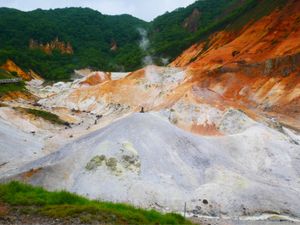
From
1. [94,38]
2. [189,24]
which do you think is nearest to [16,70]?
[189,24]

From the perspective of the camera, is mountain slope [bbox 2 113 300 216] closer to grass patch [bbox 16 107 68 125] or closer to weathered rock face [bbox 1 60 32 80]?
grass patch [bbox 16 107 68 125]

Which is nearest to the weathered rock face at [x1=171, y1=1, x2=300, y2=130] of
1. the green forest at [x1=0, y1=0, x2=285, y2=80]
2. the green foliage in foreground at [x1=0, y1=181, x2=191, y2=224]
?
the green foliage in foreground at [x1=0, y1=181, x2=191, y2=224]

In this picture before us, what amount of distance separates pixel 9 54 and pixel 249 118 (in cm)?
9621

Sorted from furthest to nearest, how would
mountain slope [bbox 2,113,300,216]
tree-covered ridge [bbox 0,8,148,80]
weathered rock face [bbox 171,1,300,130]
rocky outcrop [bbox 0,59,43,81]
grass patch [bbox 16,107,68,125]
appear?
tree-covered ridge [bbox 0,8,148,80]
rocky outcrop [bbox 0,59,43,81]
grass patch [bbox 16,107,68,125]
weathered rock face [bbox 171,1,300,130]
mountain slope [bbox 2,113,300,216]

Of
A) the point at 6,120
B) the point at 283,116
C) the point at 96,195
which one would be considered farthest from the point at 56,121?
the point at 96,195

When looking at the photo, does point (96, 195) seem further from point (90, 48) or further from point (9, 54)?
point (90, 48)

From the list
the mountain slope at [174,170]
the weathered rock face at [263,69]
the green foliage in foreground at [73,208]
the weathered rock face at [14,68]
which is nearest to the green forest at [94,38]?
the weathered rock face at [14,68]

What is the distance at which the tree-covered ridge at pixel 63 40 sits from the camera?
132 metres

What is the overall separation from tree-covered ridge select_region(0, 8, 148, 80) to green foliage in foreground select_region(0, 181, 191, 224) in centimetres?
10524

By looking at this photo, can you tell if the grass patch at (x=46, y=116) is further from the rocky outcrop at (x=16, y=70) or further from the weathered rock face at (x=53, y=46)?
the weathered rock face at (x=53, y=46)

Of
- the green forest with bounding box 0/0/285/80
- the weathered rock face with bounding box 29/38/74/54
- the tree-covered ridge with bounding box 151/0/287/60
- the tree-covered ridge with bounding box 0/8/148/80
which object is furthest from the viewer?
the weathered rock face with bounding box 29/38/74/54

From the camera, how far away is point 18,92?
258 ft

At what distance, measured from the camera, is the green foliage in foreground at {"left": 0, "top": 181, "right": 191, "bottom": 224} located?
13023mm

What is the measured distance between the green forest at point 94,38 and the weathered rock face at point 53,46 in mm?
1494
